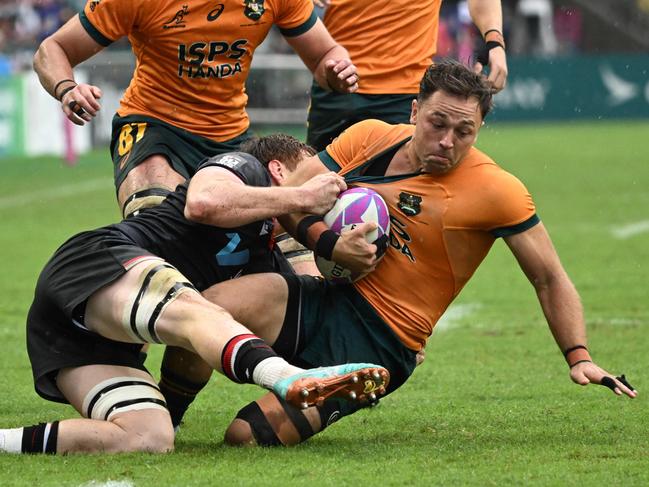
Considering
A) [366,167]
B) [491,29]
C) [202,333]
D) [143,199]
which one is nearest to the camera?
[202,333]

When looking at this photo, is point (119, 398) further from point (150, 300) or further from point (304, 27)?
point (304, 27)

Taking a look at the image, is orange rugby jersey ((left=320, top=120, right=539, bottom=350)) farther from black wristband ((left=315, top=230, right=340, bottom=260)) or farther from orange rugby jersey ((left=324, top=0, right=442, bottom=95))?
orange rugby jersey ((left=324, top=0, right=442, bottom=95))

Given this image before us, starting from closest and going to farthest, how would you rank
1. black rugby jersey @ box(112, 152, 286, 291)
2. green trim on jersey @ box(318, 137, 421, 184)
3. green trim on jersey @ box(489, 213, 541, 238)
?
green trim on jersey @ box(489, 213, 541, 238)
black rugby jersey @ box(112, 152, 286, 291)
green trim on jersey @ box(318, 137, 421, 184)

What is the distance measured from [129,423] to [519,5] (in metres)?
28.8

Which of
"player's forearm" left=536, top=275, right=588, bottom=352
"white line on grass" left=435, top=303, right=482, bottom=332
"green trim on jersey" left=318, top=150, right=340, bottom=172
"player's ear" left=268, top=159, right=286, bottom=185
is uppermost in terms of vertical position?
"green trim on jersey" left=318, top=150, right=340, bottom=172

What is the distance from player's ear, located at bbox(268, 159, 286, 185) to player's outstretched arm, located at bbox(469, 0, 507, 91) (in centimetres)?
170

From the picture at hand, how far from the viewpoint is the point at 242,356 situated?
469 cm

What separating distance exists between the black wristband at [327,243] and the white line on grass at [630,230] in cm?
751

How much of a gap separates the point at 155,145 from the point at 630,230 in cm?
735

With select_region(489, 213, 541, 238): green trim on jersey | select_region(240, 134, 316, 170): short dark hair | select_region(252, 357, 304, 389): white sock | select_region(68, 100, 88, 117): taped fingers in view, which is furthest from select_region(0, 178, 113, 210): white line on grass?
select_region(252, 357, 304, 389): white sock

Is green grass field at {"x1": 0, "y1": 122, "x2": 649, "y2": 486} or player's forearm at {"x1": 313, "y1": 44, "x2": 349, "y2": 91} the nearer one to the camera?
green grass field at {"x1": 0, "y1": 122, "x2": 649, "y2": 486}

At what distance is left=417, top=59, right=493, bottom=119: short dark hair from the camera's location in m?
5.24

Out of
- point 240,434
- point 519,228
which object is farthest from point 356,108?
point 240,434

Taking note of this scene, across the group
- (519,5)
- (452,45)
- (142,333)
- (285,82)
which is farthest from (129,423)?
(519,5)
